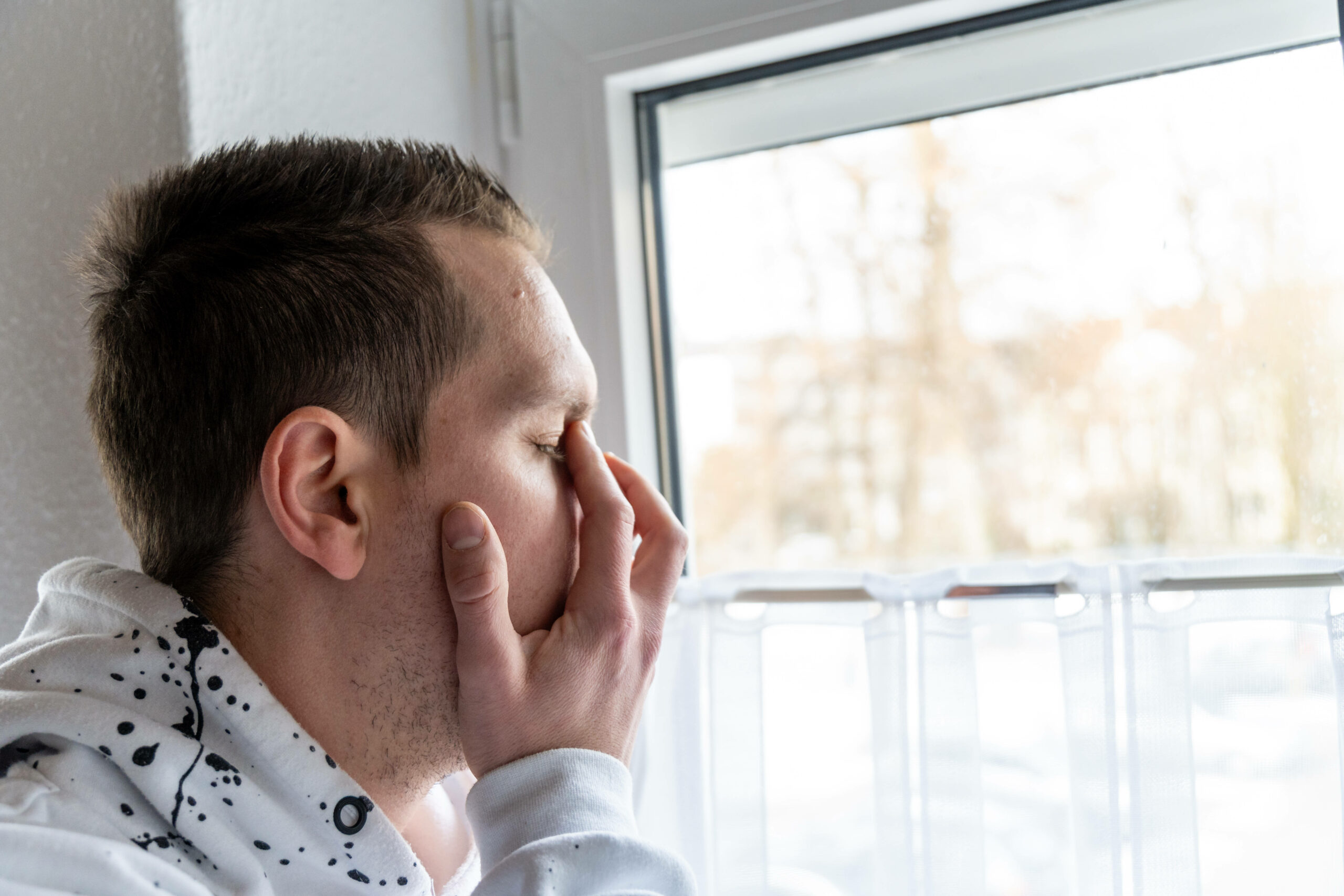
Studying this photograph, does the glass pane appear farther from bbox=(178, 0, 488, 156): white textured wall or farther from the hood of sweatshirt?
the hood of sweatshirt

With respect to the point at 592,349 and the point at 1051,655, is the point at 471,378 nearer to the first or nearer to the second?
the point at 592,349

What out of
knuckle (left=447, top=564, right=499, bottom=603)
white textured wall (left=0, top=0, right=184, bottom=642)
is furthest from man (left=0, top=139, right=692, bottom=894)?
white textured wall (left=0, top=0, right=184, bottom=642)

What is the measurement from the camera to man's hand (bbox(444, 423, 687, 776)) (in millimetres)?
765

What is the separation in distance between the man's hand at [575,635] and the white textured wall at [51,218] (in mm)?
412

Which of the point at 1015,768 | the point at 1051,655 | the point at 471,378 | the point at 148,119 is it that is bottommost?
the point at 1015,768

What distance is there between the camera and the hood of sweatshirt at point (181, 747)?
653mm

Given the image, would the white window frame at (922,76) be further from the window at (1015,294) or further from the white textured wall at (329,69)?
the white textured wall at (329,69)

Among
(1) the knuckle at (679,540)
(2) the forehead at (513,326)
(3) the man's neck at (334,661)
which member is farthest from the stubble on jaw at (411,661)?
(1) the knuckle at (679,540)

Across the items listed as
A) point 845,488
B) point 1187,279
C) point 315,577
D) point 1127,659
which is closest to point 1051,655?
point 1127,659

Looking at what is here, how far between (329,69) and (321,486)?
1.63ft

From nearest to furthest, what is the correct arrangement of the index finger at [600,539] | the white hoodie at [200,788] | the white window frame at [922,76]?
the white hoodie at [200,788], the index finger at [600,539], the white window frame at [922,76]

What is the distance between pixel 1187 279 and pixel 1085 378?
0.13 m

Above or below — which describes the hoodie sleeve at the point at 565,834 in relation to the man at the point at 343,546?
below

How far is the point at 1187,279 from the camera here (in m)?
0.98
